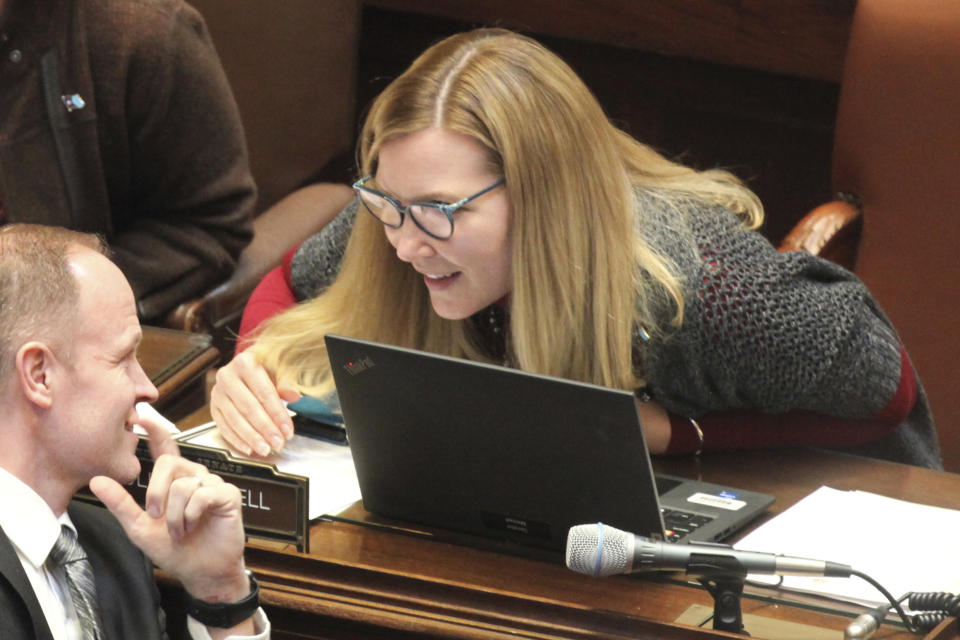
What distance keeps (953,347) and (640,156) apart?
696 millimetres

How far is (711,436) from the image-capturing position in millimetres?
1842

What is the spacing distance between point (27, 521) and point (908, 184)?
1.62m

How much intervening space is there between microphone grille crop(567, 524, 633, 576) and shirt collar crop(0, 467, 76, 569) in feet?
1.60

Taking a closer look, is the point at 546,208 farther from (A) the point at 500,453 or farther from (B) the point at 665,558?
(B) the point at 665,558

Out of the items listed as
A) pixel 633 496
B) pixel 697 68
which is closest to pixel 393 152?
pixel 633 496

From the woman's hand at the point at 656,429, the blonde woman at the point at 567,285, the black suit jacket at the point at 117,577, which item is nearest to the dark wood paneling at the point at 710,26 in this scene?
the blonde woman at the point at 567,285

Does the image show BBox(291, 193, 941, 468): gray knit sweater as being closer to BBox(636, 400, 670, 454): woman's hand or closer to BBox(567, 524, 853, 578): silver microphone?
BBox(636, 400, 670, 454): woman's hand

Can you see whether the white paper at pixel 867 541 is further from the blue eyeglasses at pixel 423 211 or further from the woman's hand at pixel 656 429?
the blue eyeglasses at pixel 423 211

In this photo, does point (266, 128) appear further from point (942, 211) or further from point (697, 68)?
point (942, 211)

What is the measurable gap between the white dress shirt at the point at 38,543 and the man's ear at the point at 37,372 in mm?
79

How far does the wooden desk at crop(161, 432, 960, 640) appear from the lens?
1.34m

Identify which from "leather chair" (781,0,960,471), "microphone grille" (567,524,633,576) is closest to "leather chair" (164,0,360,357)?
"leather chair" (781,0,960,471)

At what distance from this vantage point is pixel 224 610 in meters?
1.36

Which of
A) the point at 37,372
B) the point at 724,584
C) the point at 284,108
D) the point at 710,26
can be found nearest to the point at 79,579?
the point at 37,372
